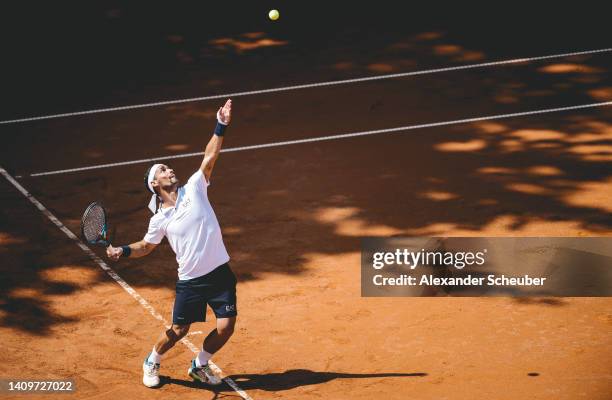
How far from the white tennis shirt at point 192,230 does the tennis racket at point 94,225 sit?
0.62 meters

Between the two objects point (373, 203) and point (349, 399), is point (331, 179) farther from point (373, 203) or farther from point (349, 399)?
point (349, 399)

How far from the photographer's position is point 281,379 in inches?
381

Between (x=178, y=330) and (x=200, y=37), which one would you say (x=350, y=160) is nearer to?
(x=178, y=330)

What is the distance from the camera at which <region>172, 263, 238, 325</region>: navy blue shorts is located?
9.30 m

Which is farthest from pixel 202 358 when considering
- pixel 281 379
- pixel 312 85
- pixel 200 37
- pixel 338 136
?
pixel 200 37

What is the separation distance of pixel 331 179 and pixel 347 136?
1740 millimetres

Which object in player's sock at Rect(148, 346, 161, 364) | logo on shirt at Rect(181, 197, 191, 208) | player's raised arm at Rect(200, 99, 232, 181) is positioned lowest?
player's sock at Rect(148, 346, 161, 364)

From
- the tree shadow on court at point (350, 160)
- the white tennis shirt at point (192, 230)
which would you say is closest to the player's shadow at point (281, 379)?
the white tennis shirt at point (192, 230)

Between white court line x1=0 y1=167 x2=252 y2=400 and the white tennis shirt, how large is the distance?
125 cm

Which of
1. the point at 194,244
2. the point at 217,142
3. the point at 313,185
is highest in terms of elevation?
the point at 217,142

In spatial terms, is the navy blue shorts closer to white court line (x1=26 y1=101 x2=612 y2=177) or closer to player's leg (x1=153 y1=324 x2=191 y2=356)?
player's leg (x1=153 y1=324 x2=191 y2=356)

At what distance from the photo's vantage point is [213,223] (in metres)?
9.28

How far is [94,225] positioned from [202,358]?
5.62 ft

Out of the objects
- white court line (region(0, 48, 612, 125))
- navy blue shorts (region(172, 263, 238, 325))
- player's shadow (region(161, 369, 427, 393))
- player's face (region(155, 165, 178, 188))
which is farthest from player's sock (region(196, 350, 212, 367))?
white court line (region(0, 48, 612, 125))
